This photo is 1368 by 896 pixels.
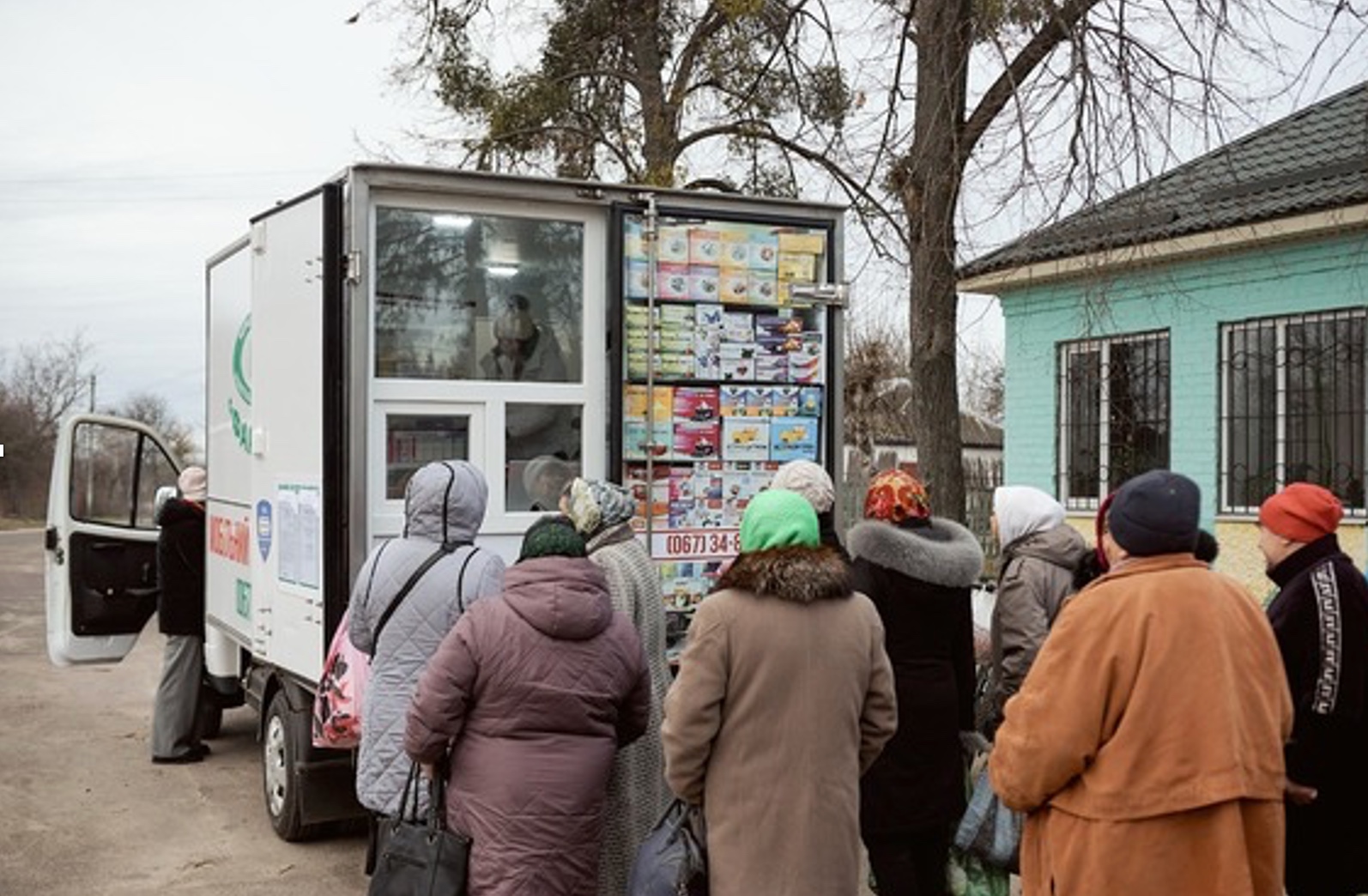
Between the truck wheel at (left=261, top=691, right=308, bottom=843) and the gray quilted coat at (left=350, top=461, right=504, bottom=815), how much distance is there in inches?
79.2

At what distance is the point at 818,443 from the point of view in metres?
7.21

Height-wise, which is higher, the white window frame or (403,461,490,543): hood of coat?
the white window frame

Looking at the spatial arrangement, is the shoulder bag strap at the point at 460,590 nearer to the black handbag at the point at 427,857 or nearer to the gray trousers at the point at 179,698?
the black handbag at the point at 427,857

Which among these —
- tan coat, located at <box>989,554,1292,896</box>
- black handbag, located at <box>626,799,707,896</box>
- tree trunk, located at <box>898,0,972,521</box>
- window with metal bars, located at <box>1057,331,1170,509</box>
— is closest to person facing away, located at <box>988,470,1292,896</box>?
tan coat, located at <box>989,554,1292,896</box>

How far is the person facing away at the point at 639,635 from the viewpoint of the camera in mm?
4797

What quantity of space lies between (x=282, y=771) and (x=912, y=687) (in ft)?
11.9

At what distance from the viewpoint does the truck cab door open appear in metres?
9.49

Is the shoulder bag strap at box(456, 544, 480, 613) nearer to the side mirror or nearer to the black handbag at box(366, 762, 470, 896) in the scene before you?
the black handbag at box(366, 762, 470, 896)

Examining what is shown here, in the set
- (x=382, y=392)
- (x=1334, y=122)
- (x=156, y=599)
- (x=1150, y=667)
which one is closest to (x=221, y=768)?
(x=156, y=599)

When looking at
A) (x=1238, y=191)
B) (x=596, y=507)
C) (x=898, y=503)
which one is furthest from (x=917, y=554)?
(x=1238, y=191)

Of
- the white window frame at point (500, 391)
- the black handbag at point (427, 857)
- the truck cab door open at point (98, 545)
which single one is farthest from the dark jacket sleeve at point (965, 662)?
the truck cab door open at point (98, 545)

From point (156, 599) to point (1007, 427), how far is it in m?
8.57

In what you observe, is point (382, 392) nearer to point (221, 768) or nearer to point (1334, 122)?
point (221, 768)

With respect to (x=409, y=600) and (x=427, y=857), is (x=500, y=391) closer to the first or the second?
(x=409, y=600)
